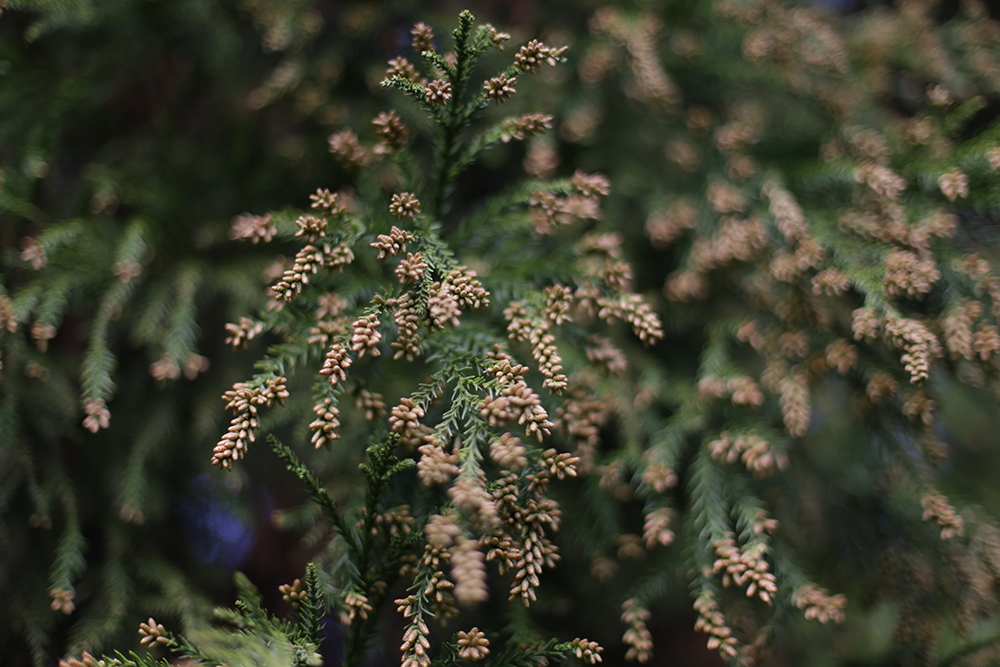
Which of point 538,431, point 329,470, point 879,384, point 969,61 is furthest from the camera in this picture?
point 969,61

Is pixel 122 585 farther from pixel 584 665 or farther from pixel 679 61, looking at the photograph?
pixel 679 61

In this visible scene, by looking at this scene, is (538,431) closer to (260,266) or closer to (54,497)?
(260,266)

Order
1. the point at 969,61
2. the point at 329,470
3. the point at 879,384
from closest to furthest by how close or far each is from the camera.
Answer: the point at 879,384, the point at 329,470, the point at 969,61

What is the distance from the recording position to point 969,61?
4.16 ft

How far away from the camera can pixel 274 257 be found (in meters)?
1.21

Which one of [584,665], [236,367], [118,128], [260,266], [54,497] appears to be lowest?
[584,665]

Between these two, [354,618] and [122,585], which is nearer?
[354,618]

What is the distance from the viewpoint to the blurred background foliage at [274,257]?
988mm

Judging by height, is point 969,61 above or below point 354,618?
above

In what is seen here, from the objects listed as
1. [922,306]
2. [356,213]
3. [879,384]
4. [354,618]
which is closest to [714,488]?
[879,384]

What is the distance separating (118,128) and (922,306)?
171 cm

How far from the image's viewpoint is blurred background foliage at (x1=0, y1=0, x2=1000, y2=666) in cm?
99

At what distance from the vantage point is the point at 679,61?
4.41 feet

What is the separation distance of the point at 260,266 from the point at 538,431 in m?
0.80
